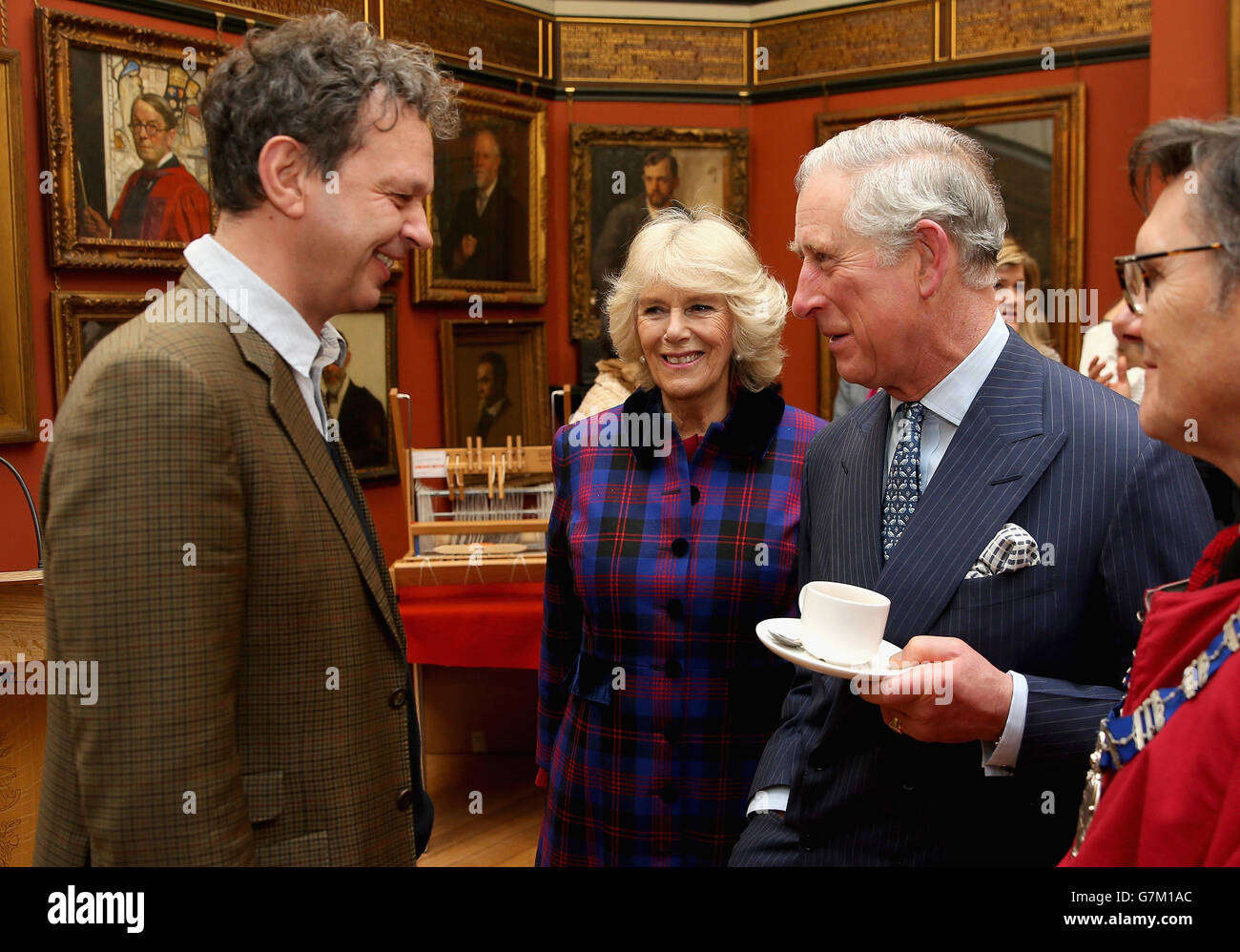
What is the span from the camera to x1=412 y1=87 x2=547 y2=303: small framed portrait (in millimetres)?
7578

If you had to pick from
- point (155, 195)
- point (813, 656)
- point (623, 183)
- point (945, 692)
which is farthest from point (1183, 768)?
point (623, 183)

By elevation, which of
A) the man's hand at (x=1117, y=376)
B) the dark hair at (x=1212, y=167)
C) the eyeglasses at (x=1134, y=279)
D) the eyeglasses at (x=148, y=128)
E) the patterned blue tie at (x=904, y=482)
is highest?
the eyeglasses at (x=148, y=128)

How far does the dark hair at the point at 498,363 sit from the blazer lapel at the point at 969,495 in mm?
6242

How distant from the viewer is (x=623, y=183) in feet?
27.8

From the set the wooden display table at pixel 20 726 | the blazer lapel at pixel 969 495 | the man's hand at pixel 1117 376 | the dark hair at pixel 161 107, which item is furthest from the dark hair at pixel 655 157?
the blazer lapel at pixel 969 495

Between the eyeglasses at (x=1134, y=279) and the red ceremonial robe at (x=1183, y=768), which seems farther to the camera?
the eyeglasses at (x=1134, y=279)

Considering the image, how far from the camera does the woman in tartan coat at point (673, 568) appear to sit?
8.43 feet

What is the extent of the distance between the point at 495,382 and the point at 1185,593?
6.96m

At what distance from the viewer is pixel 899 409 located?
222 centimetres

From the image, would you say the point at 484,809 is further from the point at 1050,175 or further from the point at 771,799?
the point at 1050,175

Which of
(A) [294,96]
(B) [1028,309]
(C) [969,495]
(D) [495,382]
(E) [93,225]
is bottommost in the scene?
(C) [969,495]

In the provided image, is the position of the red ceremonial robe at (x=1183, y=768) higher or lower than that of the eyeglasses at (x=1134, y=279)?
lower

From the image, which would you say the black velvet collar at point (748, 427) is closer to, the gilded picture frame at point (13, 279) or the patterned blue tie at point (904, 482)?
the patterned blue tie at point (904, 482)
